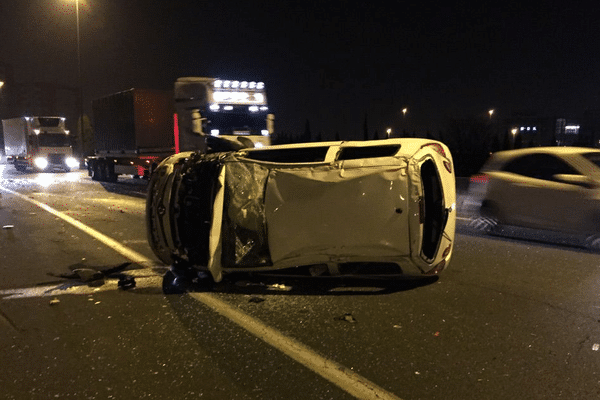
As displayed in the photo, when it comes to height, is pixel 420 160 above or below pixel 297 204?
above

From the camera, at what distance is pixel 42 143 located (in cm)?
3127

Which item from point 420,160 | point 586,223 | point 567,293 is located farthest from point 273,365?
point 586,223

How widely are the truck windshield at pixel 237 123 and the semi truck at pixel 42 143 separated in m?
21.0

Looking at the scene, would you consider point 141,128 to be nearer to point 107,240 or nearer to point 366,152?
point 107,240

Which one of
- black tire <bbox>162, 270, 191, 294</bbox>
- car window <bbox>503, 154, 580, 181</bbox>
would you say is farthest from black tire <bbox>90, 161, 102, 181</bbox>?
car window <bbox>503, 154, 580, 181</bbox>

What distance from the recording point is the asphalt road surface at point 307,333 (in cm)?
353

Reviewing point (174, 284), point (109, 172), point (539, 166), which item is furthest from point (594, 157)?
point (109, 172)

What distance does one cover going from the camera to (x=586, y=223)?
7617 millimetres

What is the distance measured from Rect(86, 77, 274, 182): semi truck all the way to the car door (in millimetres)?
4806

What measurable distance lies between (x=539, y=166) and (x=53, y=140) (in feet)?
101

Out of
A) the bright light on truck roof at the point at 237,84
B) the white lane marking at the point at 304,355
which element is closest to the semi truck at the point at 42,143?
the bright light on truck roof at the point at 237,84

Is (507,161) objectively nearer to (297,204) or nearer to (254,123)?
(297,204)

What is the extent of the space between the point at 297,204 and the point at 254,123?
10294mm

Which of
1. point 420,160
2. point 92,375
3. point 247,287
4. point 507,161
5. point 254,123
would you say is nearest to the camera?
point 92,375
